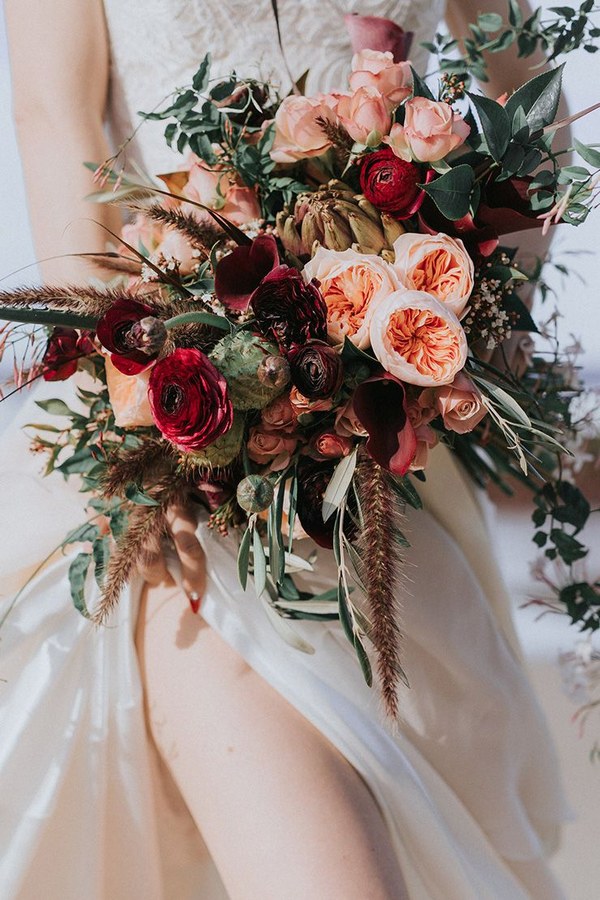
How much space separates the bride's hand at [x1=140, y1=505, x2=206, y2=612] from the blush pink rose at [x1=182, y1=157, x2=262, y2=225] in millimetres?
307

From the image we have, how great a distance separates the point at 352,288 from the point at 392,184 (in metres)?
0.11

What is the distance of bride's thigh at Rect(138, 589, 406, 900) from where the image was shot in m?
0.78

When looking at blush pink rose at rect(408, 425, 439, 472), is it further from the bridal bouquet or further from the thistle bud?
the thistle bud

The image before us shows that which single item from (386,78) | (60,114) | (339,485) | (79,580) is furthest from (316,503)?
(60,114)

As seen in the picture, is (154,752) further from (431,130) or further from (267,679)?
(431,130)

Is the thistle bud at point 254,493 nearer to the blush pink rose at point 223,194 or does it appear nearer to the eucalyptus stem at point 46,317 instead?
the eucalyptus stem at point 46,317

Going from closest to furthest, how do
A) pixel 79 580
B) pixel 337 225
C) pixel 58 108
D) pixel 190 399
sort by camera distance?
1. pixel 190 399
2. pixel 337 225
3. pixel 79 580
4. pixel 58 108

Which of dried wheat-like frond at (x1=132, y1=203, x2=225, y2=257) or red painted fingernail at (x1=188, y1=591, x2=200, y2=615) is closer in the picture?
dried wheat-like frond at (x1=132, y1=203, x2=225, y2=257)

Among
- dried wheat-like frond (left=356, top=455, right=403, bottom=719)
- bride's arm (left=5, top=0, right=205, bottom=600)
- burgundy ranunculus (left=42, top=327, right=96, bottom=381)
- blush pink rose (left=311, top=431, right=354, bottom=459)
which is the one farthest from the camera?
bride's arm (left=5, top=0, right=205, bottom=600)

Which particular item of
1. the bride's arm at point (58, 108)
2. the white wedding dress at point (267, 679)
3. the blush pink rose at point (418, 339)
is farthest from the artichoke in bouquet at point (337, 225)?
the bride's arm at point (58, 108)

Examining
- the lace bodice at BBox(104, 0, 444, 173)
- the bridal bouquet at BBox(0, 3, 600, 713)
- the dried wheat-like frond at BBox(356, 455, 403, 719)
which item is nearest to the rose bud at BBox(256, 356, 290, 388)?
the bridal bouquet at BBox(0, 3, 600, 713)

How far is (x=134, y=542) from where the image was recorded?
0.78m

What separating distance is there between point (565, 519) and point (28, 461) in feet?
2.54

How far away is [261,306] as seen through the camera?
0.69 meters
